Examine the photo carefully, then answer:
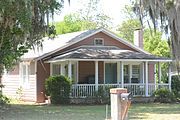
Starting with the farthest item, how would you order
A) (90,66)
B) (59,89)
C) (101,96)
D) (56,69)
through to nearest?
(56,69), (90,66), (101,96), (59,89)

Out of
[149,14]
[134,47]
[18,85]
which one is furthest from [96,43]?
[149,14]

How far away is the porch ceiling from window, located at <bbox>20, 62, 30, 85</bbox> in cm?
336

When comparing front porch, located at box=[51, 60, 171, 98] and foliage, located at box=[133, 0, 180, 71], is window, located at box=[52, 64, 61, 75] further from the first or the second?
foliage, located at box=[133, 0, 180, 71]

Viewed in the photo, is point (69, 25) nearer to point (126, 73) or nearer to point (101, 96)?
point (126, 73)

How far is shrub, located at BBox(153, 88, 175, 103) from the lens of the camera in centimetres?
2570

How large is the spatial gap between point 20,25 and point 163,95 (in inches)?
424

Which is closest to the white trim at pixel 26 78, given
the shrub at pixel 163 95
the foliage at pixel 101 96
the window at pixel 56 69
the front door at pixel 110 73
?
the window at pixel 56 69

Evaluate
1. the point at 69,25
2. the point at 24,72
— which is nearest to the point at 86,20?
the point at 69,25

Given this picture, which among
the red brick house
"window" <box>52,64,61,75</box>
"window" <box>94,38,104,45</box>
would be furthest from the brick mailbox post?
"window" <box>94,38,104,45</box>

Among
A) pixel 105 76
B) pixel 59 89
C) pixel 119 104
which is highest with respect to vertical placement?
pixel 105 76

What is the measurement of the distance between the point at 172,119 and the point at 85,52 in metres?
11.1

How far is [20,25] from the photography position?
→ 19.1m

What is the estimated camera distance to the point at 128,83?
27.6 m

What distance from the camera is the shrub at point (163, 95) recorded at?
25.7 metres
